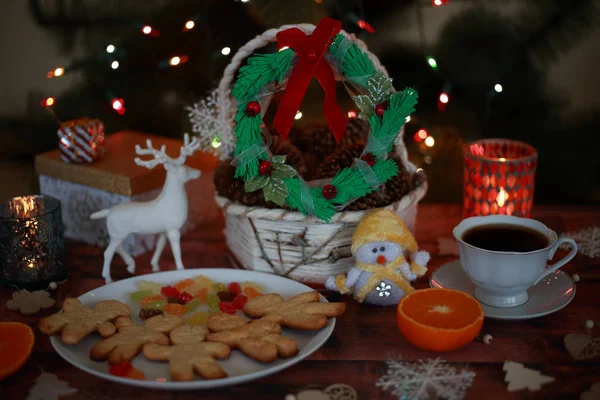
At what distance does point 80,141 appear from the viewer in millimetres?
1231

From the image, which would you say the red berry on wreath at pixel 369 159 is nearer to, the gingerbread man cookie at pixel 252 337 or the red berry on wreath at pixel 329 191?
the red berry on wreath at pixel 329 191

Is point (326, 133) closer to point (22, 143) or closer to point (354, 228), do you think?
point (354, 228)

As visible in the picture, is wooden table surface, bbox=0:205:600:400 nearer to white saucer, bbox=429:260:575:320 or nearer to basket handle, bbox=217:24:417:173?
white saucer, bbox=429:260:575:320

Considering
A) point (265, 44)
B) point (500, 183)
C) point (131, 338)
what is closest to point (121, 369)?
point (131, 338)

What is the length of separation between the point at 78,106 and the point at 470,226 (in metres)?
0.89

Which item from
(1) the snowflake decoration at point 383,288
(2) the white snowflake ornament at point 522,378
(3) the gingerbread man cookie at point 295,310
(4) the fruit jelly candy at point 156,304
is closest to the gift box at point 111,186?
(4) the fruit jelly candy at point 156,304

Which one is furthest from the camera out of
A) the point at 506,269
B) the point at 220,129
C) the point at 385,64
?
the point at 385,64

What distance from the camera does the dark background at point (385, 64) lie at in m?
1.38

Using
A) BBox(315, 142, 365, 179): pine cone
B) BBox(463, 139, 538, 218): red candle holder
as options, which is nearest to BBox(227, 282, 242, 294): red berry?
BBox(315, 142, 365, 179): pine cone

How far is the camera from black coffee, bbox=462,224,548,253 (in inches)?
38.1

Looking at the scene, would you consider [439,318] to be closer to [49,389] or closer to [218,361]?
[218,361]

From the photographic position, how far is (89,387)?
2.74ft

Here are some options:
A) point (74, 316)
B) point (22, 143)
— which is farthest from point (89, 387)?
point (22, 143)

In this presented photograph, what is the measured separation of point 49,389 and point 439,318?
0.49 m
